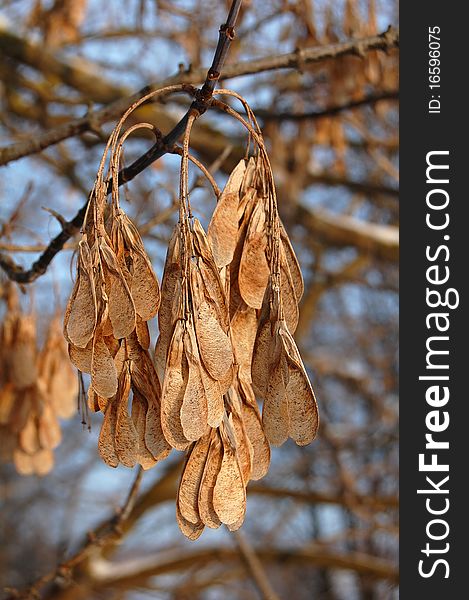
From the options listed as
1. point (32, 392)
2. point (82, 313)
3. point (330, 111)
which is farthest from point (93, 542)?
point (330, 111)

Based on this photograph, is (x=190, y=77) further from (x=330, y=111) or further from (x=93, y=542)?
(x=93, y=542)

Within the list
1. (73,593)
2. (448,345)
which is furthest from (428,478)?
(73,593)

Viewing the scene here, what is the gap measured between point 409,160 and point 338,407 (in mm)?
3945

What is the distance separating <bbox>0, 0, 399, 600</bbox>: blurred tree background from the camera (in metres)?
1.75

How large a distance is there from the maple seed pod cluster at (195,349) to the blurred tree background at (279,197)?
28cm

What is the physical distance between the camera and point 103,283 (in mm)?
746

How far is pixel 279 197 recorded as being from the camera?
2861 millimetres

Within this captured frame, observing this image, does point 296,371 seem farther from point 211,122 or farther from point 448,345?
point 211,122

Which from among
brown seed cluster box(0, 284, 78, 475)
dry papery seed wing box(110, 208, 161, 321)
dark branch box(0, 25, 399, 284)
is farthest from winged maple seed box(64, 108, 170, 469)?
brown seed cluster box(0, 284, 78, 475)

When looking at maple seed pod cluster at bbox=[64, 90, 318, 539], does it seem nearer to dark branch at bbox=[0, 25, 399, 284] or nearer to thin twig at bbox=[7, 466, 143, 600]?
dark branch at bbox=[0, 25, 399, 284]

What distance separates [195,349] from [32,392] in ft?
2.60

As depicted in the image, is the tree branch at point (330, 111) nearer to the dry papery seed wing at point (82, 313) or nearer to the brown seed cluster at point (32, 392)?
the brown seed cluster at point (32, 392)

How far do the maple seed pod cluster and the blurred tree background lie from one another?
0.91ft

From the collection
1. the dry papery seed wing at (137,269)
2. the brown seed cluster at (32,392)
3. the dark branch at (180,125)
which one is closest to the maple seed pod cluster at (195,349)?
the dry papery seed wing at (137,269)
